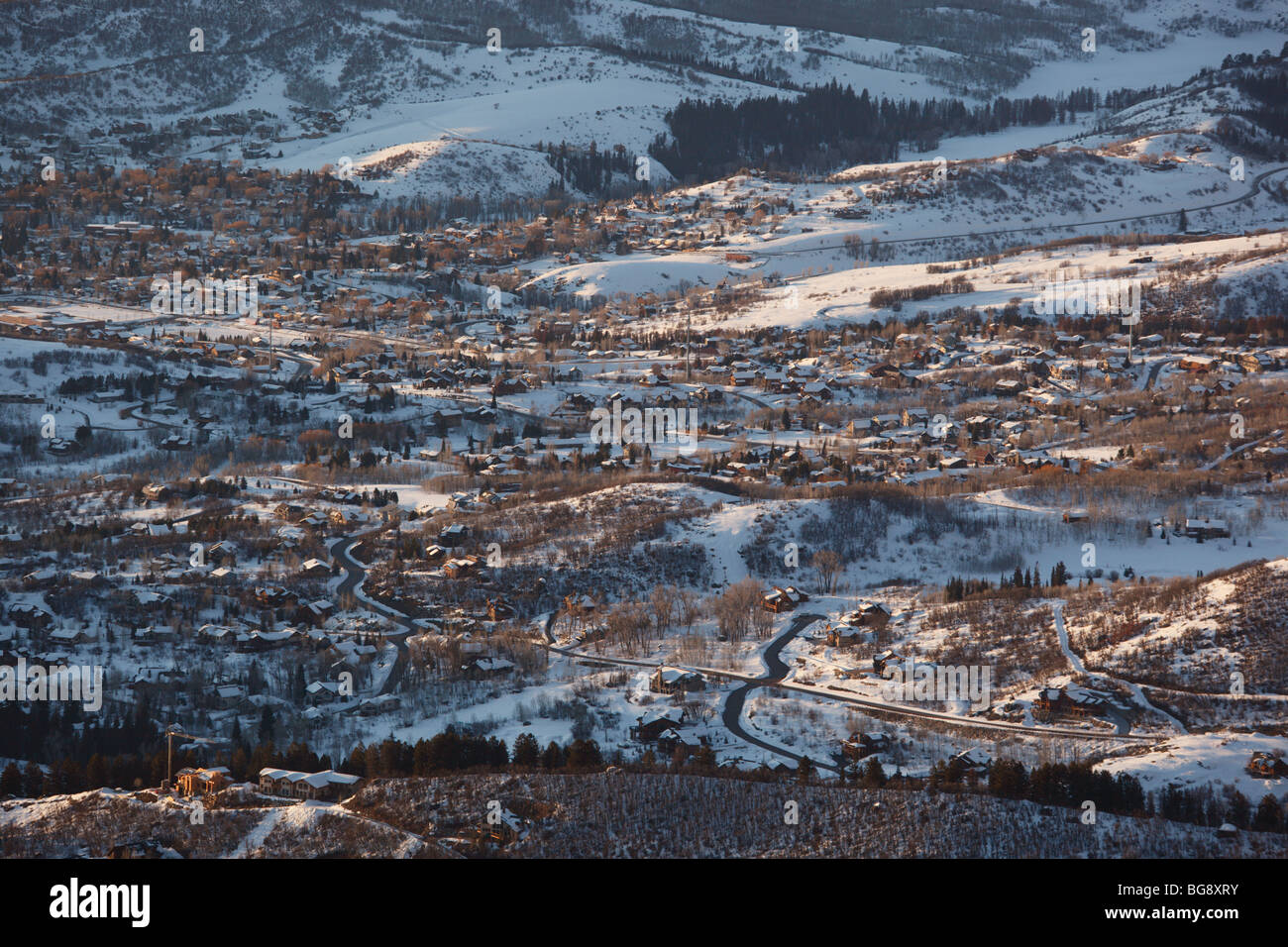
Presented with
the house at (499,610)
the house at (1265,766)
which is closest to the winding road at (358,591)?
the house at (499,610)

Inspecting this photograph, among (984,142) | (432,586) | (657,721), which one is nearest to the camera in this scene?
(657,721)

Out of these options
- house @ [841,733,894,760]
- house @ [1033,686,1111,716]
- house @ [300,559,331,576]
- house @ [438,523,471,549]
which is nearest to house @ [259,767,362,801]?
house @ [841,733,894,760]

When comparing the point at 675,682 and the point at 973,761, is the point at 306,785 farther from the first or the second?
the point at 973,761

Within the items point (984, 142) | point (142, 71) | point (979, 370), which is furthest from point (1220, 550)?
point (142, 71)

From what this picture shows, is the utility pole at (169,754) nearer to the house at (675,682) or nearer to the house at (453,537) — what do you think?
the house at (675,682)

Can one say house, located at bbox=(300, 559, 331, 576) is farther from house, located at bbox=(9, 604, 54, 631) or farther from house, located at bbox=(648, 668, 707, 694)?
house, located at bbox=(648, 668, 707, 694)

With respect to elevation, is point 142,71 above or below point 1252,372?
above

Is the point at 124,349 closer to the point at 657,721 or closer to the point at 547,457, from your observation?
the point at 547,457

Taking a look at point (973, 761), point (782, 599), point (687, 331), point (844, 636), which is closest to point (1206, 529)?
point (844, 636)
